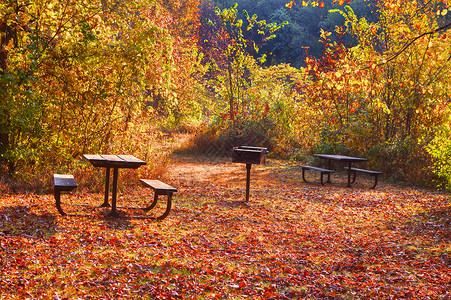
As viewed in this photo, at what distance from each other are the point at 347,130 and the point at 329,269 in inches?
316

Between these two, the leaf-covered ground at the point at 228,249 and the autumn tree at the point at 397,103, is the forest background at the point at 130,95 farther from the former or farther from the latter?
the leaf-covered ground at the point at 228,249

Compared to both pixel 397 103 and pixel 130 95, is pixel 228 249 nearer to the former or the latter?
pixel 130 95

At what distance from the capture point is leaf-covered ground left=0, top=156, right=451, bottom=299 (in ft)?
12.5

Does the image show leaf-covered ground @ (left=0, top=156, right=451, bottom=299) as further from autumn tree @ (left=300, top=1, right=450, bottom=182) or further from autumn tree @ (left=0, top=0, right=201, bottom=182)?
autumn tree @ (left=300, top=1, right=450, bottom=182)

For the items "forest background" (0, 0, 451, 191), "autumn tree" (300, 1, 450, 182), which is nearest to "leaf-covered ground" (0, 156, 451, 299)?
"forest background" (0, 0, 451, 191)

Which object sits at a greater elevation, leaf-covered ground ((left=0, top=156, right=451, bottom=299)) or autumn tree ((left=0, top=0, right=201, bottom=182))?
autumn tree ((left=0, top=0, right=201, bottom=182))

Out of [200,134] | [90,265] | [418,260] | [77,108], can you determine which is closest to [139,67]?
[77,108]

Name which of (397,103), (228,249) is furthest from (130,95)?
(397,103)

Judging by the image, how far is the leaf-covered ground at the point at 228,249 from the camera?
3.80m

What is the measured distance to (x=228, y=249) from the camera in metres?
5.04

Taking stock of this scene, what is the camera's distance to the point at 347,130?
12.1 metres

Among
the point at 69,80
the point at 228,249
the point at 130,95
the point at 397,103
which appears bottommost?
the point at 228,249

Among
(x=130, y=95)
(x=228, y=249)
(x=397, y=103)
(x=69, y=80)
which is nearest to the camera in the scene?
(x=228, y=249)

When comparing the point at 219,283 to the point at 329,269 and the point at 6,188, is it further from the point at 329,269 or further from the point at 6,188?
the point at 6,188
